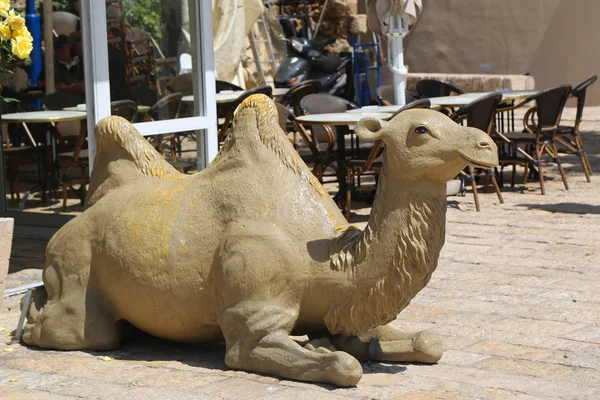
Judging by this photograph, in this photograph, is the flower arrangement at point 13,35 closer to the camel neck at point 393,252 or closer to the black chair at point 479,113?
the camel neck at point 393,252

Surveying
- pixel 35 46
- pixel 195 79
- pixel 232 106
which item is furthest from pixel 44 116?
pixel 232 106

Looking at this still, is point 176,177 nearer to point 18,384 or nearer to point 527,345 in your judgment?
point 18,384

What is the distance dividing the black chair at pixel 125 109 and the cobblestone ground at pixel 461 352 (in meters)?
1.27

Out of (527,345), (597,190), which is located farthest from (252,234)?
(597,190)

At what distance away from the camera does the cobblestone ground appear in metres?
4.30

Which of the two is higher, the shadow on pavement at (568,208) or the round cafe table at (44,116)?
the round cafe table at (44,116)

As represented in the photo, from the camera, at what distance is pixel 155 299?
478cm

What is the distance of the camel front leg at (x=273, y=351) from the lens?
4.29 metres

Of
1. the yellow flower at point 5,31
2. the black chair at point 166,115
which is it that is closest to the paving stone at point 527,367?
the yellow flower at point 5,31

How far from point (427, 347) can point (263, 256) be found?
890mm

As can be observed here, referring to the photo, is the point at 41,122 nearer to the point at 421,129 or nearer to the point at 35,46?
the point at 35,46

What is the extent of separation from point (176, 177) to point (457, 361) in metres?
1.69

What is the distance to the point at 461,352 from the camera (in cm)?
504

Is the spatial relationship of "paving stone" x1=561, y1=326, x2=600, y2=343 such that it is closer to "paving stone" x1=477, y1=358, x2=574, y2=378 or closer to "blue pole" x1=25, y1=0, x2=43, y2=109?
"paving stone" x1=477, y1=358, x2=574, y2=378
